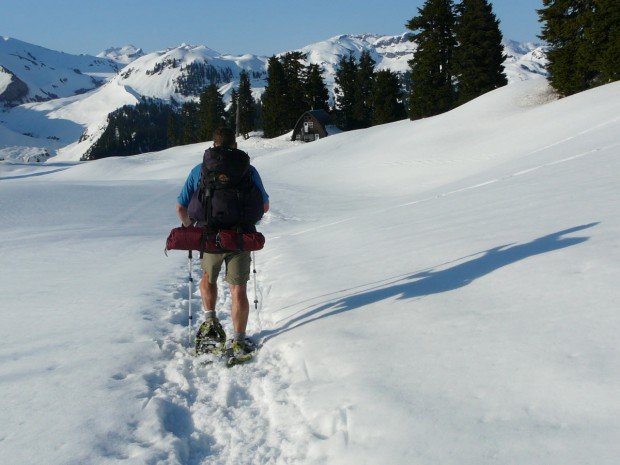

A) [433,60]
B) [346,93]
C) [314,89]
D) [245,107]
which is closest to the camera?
[433,60]

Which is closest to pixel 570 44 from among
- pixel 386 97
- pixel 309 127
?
pixel 386 97

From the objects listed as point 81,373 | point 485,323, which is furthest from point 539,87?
point 81,373

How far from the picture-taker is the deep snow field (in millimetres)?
3291

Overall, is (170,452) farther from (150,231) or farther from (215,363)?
(150,231)

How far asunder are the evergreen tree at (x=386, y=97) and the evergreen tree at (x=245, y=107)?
1874 cm

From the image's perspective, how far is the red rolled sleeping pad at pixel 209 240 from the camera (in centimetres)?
480

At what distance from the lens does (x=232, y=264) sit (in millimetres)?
4996

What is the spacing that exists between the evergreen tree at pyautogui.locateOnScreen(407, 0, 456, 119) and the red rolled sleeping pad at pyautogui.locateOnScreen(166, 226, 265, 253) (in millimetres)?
42957

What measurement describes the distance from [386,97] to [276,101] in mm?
14622

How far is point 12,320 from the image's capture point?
6086 mm

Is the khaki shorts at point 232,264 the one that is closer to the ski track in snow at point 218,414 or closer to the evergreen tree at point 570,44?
the ski track in snow at point 218,414

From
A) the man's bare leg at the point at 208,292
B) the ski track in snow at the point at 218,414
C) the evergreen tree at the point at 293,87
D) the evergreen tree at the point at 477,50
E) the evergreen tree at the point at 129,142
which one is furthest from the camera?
the evergreen tree at the point at 129,142

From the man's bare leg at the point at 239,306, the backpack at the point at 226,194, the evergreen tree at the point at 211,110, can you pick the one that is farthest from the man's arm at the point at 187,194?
the evergreen tree at the point at 211,110

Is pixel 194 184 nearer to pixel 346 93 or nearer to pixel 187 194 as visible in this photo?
pixel 187 194
